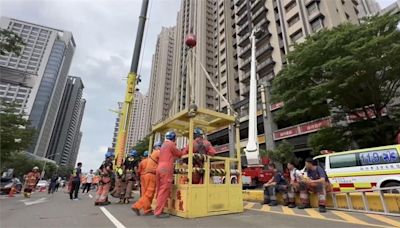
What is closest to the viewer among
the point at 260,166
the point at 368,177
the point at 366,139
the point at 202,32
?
the point at 368,177

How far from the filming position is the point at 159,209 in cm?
512

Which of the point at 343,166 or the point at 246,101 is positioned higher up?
the point at 246,101

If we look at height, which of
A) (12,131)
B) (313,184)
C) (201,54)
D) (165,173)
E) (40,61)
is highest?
(201,54)

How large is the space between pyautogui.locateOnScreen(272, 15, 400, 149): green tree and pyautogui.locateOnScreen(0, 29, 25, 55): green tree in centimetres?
1388

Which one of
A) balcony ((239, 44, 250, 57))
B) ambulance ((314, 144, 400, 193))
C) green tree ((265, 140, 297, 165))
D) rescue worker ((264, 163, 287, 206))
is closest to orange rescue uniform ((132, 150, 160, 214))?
rescue worker ((264, 163, 287, 206))

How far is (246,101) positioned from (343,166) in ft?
81.7

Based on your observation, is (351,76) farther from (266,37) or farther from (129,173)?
(266,37)

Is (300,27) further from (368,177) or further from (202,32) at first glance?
(202,32)

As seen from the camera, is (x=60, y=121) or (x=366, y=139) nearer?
(x=366, y=139)

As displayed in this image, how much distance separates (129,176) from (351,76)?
11579 millimetres

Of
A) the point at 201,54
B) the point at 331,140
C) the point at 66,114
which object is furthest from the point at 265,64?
the point at 66,114

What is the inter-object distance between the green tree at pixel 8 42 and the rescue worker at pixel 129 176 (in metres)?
6.65

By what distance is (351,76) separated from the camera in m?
12.4

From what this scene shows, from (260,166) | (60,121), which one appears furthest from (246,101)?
(60,121)
